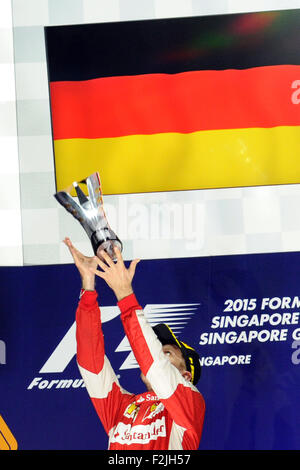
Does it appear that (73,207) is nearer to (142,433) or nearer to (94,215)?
(94,215)

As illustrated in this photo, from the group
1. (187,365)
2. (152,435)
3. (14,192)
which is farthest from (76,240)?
(152,435)

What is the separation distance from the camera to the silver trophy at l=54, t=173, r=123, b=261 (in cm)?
215

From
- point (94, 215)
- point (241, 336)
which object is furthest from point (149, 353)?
point (241, 336)

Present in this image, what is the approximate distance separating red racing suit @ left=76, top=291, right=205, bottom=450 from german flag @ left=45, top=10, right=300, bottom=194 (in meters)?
0.77

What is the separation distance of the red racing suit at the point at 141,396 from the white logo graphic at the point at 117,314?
1.19 ft

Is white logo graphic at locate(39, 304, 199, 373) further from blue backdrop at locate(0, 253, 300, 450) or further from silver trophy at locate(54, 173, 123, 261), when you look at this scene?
silver trophy at locate(54, 173, 123, 261)

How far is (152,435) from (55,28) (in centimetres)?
188

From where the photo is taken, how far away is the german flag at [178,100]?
273 centimetres

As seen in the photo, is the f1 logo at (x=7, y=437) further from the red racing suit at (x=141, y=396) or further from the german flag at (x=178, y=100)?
the german flag at (x=178, y=100)

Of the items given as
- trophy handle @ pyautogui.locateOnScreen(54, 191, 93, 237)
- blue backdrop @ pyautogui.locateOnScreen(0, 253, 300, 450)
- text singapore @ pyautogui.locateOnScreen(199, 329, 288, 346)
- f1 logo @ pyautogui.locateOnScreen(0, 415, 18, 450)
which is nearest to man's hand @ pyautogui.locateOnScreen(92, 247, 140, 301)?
trophy handle @ pyautogui.locateOnScreen(54, 191, 93, 237)
